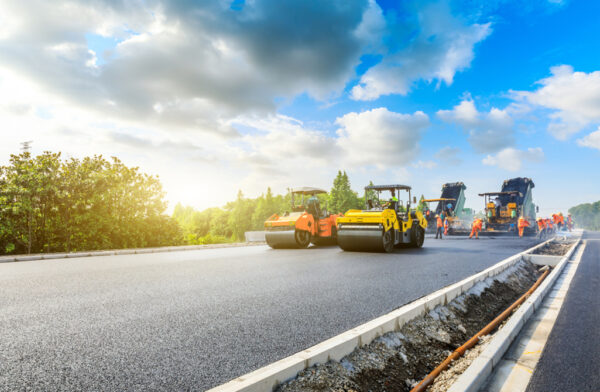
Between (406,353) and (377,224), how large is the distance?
24.8 ft

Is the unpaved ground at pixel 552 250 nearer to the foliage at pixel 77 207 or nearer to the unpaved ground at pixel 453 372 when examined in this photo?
the unpaved ground at pixel 453 372

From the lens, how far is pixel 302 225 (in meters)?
12.8

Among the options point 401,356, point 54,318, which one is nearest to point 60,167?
point 54,318

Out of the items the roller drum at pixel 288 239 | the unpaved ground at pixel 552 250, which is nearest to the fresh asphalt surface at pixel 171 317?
the roller drum at pixel 288 239

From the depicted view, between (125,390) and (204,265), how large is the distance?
240 inches

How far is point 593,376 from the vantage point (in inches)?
115

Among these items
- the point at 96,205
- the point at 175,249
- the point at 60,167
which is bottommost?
the point at 175,249

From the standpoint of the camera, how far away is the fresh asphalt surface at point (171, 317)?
2.53m

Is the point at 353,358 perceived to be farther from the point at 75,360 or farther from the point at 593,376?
the point at 75,360

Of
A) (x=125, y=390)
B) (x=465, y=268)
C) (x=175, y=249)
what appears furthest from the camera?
(x=175, y=249)

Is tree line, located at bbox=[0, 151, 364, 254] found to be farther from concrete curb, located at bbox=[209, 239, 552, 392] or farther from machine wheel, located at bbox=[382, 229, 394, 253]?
concrete curb, located at bbox=[209, 239, 552, 392]

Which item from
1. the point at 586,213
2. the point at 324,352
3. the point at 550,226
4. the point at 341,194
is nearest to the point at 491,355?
the point at 324,352

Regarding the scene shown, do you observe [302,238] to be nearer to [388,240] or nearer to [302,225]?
[302,225]

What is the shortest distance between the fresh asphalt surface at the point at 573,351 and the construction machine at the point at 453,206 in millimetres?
20237
